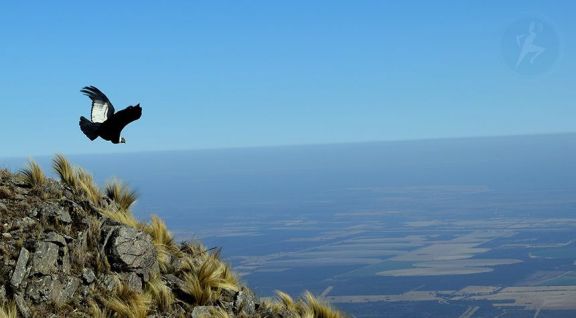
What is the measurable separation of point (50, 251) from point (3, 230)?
1.25 meters

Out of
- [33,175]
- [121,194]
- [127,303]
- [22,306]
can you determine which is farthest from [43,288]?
[121,194]

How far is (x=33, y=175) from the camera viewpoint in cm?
1698

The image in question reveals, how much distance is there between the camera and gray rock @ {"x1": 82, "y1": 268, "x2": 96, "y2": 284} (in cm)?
1453

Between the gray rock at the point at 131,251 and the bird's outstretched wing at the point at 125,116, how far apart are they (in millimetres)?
3194

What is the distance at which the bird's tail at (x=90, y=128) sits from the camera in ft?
44.4

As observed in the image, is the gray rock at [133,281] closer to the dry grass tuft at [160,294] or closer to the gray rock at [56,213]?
the dry grass tuft at [160,294]

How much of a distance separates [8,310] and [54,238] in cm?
209

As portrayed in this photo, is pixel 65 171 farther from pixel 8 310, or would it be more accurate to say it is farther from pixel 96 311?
pixel 8 310

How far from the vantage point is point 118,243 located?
15.4m

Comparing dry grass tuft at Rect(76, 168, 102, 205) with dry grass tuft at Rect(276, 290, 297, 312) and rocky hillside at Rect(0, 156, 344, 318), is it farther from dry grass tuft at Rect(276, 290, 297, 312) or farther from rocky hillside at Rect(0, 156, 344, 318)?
dry grass tuft at Rect(276, 290, 297, 312)

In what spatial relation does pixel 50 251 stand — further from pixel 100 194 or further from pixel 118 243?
pixel 100 194

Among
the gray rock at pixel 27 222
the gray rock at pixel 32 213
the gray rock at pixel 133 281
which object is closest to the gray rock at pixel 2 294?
the gray rock at pixel 27 222

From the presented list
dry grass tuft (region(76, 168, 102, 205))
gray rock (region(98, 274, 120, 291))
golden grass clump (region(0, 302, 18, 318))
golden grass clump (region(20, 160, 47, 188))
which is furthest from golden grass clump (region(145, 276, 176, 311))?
golden grass clump (region(20, 160, 47, 188))

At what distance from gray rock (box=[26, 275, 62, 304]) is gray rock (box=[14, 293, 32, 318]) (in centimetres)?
21
